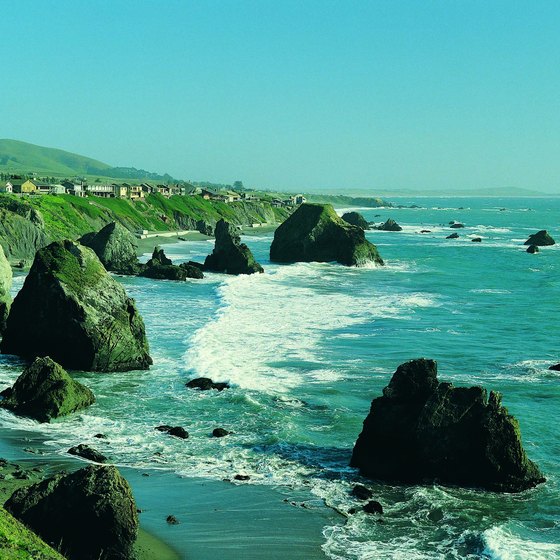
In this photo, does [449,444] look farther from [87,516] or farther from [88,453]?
[87,516]

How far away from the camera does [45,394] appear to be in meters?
31.3

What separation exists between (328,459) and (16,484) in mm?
10186

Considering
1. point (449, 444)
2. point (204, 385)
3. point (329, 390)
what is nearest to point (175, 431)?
point (204, 385)

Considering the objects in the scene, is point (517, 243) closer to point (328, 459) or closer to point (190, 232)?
point (190, 232)

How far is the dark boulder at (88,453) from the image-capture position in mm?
26062

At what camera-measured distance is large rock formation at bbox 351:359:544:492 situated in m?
25.2

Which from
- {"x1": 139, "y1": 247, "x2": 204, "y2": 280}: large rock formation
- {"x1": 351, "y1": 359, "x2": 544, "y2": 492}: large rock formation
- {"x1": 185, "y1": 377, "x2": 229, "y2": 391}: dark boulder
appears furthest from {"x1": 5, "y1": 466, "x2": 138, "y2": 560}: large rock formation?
{"x1": 139, "y1": 247, "x2": 204, "y2": 280}: large rock formation

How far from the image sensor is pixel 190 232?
164750 mm

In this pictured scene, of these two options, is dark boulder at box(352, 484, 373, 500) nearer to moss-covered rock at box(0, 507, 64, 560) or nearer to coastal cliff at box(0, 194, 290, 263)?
moss-covered rock at box(0, 507, 64, 560)

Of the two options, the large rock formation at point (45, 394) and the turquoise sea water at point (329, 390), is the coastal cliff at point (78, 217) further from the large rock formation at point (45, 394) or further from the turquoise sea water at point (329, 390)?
the large rock formation at point (45, 394)

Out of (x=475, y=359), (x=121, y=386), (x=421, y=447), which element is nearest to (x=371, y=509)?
(x=421, y=447)

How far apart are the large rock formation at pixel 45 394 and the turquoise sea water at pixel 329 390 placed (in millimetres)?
588

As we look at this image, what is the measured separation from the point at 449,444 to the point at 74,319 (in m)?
20.5

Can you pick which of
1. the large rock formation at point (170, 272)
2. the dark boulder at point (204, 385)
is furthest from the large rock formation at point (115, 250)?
the dark boulder at point (204, 385)
